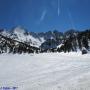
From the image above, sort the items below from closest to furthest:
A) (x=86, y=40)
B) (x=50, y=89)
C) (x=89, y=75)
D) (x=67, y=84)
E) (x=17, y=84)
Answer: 1. (x=50, y=89)
2. (x=67, y=84)
3. (x=17, y=84)
4. (x=89, y=75)
5. (x=86, y=40)

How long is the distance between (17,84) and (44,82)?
195 centimetres

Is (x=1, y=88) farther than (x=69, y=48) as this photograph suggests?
No

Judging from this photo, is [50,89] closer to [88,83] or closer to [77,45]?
[88,83]

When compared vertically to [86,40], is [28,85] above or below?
below

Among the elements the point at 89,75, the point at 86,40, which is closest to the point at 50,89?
the point at 89,75

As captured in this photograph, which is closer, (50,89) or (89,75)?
(50,89)

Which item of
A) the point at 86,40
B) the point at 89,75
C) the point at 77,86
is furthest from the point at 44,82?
the point at 86,40

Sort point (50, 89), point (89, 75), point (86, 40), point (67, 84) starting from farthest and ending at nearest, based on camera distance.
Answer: point (86, 40) → point (89, 75) → point (67, 84) → point (50, 89)

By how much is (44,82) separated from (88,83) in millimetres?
3121

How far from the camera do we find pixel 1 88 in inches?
430

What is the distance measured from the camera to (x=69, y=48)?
597 ft

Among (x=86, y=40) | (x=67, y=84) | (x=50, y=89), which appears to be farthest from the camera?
(x=86, y=40)

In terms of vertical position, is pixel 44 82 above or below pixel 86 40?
below

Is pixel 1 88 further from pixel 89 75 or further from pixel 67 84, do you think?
pixel 89 75
